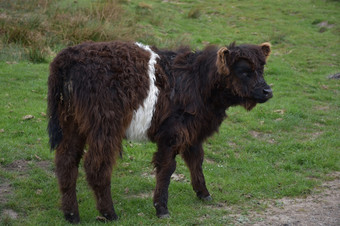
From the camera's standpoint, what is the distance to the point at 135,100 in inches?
219

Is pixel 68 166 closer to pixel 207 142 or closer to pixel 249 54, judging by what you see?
pixel 249 54

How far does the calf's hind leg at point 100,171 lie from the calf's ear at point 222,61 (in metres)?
1.73

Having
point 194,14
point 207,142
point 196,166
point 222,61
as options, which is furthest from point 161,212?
point 194,14

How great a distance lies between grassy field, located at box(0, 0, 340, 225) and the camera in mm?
6344

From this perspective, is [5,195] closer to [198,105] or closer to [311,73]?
[198,105]

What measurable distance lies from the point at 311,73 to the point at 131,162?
8.38 metres

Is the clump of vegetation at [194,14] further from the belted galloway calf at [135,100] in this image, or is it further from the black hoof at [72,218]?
the black hoof at [72,218]

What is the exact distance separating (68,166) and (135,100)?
118cm

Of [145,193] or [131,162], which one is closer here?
[145,193]

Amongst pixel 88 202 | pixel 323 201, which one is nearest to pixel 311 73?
pixel 323 201

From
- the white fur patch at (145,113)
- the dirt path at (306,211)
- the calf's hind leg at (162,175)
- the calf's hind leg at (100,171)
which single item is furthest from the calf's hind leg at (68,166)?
the dirt path at (306,211)

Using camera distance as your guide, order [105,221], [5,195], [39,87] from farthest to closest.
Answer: [39,87] < [5,195] < [105,221]

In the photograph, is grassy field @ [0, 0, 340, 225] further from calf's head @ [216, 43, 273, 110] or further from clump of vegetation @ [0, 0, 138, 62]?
calf's head @ [216, 43, 273, 110]

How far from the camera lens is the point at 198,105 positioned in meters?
6.01
